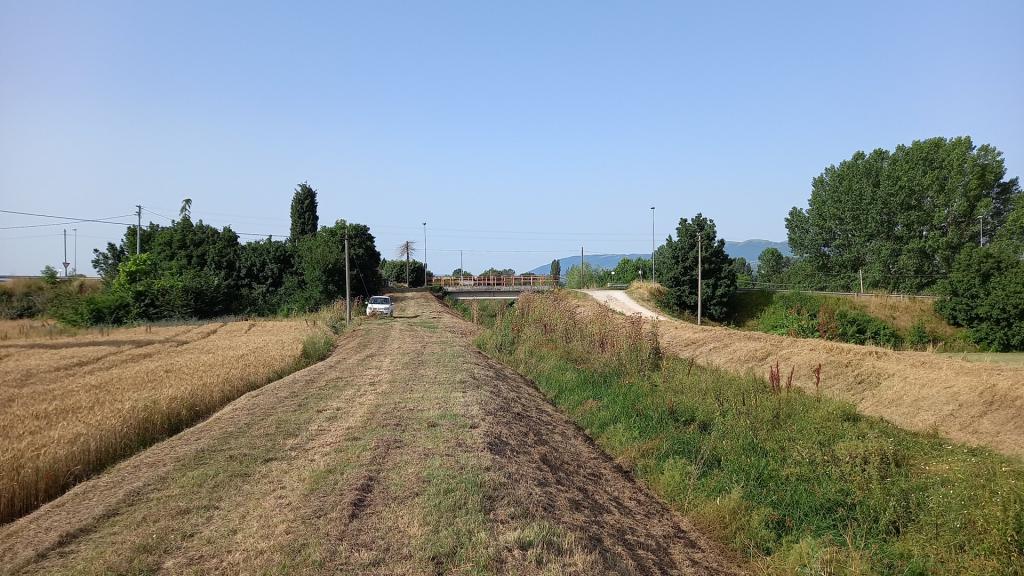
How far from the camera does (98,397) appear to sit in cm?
1257

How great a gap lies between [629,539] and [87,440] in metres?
8.07

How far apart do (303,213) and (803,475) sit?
7454 centimetres

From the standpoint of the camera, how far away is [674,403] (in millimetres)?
13922

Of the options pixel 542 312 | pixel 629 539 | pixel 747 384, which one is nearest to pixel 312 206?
pixel 542 312

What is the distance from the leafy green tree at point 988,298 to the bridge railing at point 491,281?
160 feet

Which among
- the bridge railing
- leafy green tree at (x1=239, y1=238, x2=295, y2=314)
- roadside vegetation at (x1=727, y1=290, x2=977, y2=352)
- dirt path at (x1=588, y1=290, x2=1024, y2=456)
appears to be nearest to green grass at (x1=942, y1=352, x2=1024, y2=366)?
dirt path at (x1=588, y1=290, x2=1024, y2=456)

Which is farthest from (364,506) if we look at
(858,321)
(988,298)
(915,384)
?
(988,298)

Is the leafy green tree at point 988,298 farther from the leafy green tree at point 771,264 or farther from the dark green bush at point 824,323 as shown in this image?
the leafy green tree at point 771,264

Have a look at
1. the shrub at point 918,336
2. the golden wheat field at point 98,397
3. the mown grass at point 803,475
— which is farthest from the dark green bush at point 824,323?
the golden wheat field at point 98,397

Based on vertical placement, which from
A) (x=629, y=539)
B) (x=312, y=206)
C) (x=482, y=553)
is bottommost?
(x=629, y=539)

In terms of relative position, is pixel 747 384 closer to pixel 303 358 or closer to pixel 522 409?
pixel 522 409

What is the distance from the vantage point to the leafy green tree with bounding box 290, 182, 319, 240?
75.8 metres

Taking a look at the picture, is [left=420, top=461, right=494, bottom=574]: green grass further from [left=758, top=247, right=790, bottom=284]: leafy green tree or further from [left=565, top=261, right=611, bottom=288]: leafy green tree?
[left=758, top=247, right=790, bottom=284]: leafy green tree

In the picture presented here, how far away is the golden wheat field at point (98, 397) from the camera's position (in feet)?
26.3
